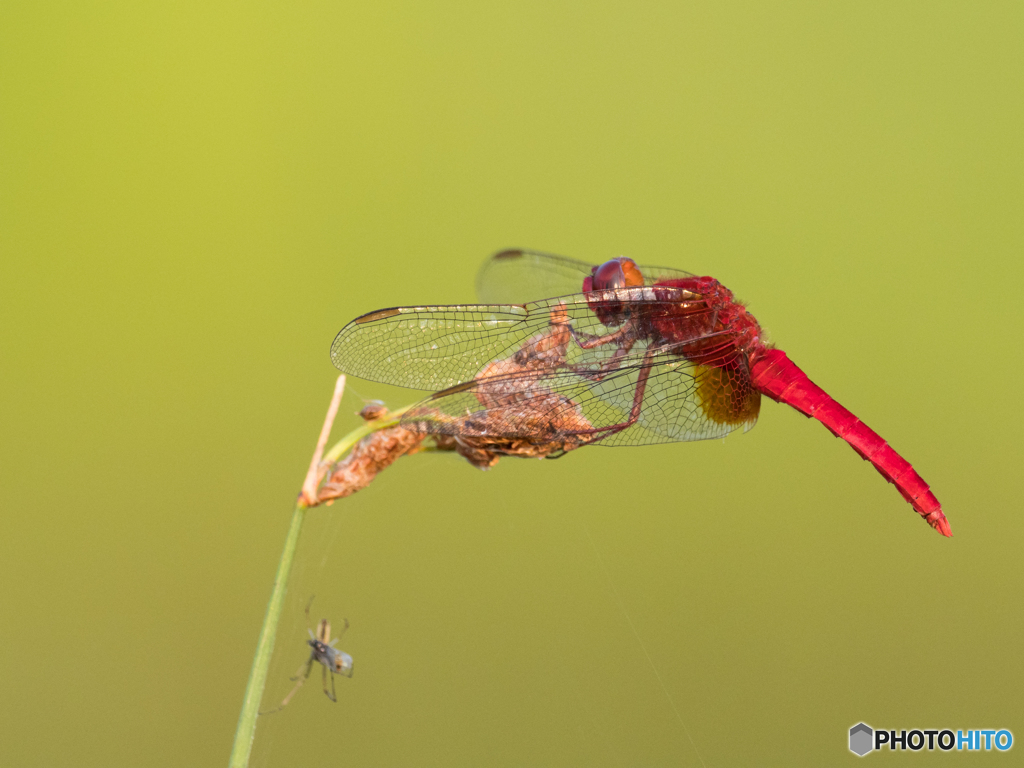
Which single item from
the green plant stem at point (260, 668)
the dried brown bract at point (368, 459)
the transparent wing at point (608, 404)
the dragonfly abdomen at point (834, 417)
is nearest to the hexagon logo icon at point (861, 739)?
the dragonfly abdomen at point (834, 417)

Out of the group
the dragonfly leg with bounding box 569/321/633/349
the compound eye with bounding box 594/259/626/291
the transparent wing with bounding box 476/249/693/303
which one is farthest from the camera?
the transparent wing with bounding box 476/249/693/303

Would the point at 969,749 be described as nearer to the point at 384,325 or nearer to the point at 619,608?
the point at 619,608

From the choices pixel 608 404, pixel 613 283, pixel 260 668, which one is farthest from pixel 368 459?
pixel 613 283

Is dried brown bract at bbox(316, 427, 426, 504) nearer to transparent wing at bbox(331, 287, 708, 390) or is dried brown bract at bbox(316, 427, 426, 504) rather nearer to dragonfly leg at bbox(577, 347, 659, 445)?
transparent wing at bbox(331, 287, 708, 390)

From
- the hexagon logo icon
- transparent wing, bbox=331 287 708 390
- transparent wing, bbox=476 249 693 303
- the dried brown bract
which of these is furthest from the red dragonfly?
the hexagon logo icon

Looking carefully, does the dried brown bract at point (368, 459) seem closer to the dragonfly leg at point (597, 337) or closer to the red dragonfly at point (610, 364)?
the red dragonfly at point (610, 364)

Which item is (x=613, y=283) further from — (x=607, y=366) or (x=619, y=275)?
(x=607, y=366)
